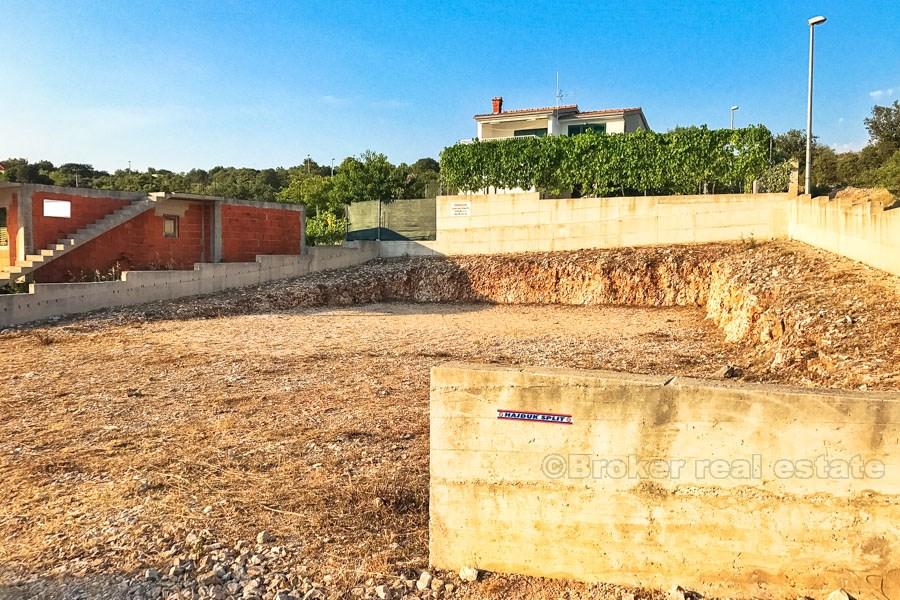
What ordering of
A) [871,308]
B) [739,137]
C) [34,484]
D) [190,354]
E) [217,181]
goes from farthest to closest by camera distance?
[217,181]
[739,137]
[190,354]
[871,308]
[34,484]

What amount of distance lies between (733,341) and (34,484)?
1168 cm

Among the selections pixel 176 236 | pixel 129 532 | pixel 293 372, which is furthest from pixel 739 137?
pixel 129 532

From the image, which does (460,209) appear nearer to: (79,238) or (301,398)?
(79,238)

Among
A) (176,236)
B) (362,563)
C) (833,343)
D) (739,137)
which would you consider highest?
(739,137)

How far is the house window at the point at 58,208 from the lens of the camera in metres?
17.6

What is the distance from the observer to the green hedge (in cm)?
2061

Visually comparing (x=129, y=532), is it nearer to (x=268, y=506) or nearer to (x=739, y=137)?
(x=268, y=506)

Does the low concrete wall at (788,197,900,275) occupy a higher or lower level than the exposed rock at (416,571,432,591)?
higher

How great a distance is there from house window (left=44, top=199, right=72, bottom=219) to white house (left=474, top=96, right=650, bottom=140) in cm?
2335

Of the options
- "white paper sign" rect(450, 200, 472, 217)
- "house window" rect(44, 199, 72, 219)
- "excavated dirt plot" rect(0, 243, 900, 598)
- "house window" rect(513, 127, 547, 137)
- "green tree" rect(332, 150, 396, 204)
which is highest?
"house window" rect(513, 127, 547, 137)

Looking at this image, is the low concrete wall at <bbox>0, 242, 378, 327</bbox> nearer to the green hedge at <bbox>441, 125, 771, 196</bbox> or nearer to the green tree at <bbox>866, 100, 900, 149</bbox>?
the green hedge at <bbox>441, 125, 771, 196</bbox>

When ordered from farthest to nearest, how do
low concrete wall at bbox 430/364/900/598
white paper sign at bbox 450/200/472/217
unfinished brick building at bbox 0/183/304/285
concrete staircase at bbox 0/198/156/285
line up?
white paper sign at bbox 450/200/472/217
unfinished brick building at bbox 0/183/304/285
concrete staircase at bbox 0/198/156/285
low concrete wall at bbox 430/364/900/598

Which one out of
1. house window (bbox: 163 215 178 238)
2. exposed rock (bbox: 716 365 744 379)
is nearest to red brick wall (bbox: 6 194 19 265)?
house window (bbox: 163 215 178 238)

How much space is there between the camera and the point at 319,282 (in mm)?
21156
